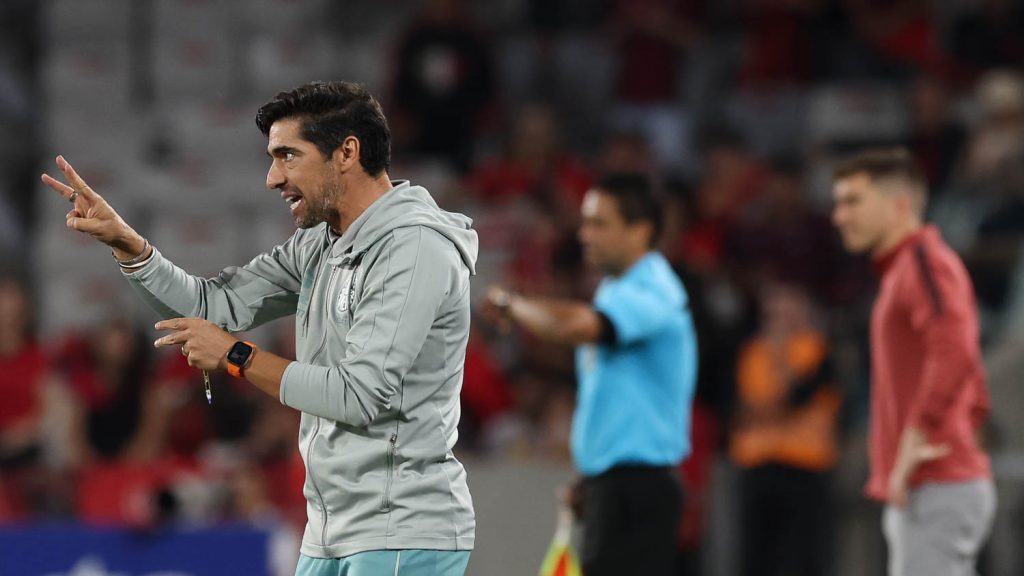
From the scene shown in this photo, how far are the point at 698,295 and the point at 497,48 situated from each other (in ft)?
17.8

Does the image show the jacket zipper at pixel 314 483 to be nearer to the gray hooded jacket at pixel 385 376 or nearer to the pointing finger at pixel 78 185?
the gray hooded jacket at pixel 385 376

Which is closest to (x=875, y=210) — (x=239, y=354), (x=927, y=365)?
(x=927, y=365)

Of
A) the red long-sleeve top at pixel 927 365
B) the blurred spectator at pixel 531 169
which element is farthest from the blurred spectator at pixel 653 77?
the red long-sleeve top at pixel 927 365

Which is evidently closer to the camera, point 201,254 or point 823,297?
point 823,297

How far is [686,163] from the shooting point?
11500mm

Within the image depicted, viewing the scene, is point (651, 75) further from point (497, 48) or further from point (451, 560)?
point (451, 560)

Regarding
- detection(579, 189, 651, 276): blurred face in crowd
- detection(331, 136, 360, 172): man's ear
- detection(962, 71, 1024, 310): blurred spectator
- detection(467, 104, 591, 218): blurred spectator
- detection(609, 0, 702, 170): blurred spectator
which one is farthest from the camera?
detection(609, 0, 702, 170): blurred spectator

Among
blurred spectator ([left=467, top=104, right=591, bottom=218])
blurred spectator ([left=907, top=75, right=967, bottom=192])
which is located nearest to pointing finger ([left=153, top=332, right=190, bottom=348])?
blurred spectator ([left=467, top=104, right=591, bottom=218])

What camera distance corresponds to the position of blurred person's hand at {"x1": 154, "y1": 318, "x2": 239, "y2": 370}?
139 inches

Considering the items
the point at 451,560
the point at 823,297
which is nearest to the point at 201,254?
the point at 823,297

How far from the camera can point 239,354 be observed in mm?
3553

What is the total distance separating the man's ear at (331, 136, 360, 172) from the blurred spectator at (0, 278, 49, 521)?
5363mm

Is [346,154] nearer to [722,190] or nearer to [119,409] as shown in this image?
[119,409]

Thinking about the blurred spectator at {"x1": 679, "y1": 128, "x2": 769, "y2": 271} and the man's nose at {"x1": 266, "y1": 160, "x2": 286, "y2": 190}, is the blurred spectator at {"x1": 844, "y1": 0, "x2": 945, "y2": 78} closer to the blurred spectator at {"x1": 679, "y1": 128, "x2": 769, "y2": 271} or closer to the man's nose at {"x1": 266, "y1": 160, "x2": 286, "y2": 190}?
the blurred spectator at {"x1": 679, "y1": 128, "x2": 769, "y2": 271}
